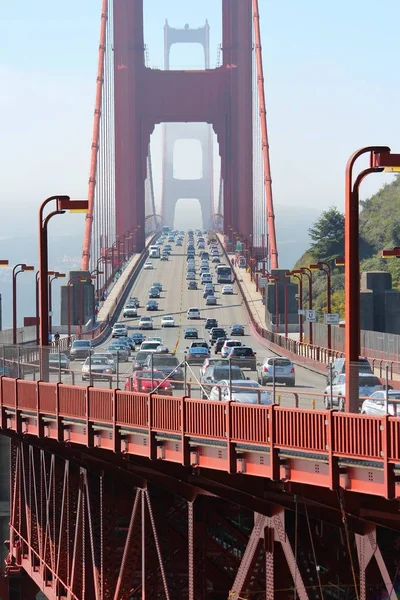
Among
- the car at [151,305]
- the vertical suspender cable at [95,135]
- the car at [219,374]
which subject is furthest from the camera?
the vertical suspender cable at [95,135]

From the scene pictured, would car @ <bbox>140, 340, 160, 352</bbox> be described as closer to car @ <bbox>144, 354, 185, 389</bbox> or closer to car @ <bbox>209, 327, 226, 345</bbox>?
car @ <bbox>209, 327, 226, 345</bbox>

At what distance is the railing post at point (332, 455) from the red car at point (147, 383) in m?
6.61

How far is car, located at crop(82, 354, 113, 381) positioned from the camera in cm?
2826

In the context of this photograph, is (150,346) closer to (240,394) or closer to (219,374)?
(219,374)

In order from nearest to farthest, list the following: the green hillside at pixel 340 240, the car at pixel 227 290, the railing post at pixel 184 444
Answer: the railing post at pixel 184 444 → the car at pixel 227 290 → the green hillside at pixel 340 240

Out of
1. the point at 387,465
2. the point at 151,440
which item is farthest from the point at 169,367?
the point at 387,465

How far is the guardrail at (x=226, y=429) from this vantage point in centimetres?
1803

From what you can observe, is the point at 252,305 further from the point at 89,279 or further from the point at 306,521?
the point at 306,521

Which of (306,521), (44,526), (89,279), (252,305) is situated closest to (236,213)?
(252,305)

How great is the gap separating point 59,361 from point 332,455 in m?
13.0

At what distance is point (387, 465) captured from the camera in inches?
672

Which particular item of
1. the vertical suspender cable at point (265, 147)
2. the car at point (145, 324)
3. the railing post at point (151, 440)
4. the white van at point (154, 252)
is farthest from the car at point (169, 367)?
the white van at point (154, 252)

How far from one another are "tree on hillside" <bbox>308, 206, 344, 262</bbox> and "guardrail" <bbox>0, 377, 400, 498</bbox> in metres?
136

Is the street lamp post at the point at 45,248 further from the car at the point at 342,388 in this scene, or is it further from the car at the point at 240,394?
the car at the point at 342,388
